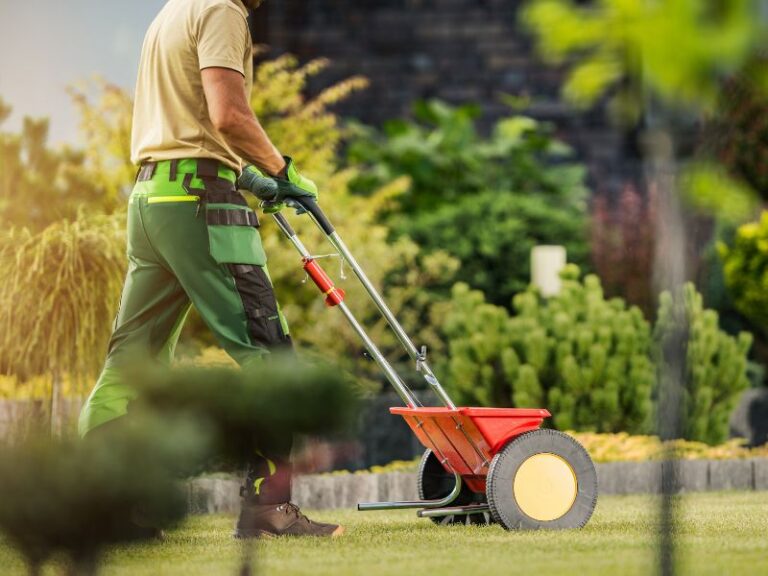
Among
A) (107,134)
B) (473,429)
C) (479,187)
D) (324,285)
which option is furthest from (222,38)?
(479,187)

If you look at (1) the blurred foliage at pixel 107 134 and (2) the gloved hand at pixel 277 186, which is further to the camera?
(1) the blurred foliage at pixel 107 134

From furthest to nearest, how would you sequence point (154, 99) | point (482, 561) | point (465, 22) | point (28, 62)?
point (465, 22) → point (28, 62) → point (154, 99) → point (482, 561)

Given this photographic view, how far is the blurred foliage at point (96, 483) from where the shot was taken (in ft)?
7.09

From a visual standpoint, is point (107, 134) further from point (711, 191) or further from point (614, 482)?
point (711, 191)

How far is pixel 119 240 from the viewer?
570 cm

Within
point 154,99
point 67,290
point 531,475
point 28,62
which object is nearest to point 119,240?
point 67,290

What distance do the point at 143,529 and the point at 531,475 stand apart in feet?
6.86

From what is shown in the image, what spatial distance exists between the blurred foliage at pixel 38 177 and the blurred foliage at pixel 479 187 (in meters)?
2.01

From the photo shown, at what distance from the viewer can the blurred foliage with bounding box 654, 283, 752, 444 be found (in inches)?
278

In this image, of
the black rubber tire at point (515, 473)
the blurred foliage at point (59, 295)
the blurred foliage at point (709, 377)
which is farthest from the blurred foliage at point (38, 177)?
the black rubber tire at point (515, 473)

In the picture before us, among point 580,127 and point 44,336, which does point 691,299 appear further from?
point 580,127

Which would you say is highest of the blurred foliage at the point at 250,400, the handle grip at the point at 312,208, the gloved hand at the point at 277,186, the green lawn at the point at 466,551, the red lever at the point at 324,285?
the gloved hand at the point at 277,186

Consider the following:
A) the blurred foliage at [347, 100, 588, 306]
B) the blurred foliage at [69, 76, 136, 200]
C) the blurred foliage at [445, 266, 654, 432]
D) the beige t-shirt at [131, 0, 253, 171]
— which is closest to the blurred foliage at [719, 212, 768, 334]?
the blurred foliage at [445, 266, 654, 432]

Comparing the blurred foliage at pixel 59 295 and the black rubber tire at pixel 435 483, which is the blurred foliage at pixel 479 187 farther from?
the black rubber tire at pixel 435 483
